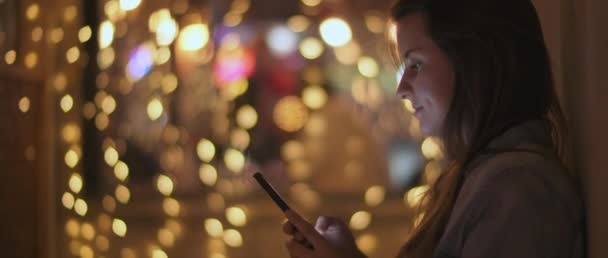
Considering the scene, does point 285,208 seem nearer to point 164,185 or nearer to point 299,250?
point 299,250

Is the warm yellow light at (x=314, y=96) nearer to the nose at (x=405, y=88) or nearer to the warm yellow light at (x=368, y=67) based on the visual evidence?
the warm yellow light at (x=368, y=67)

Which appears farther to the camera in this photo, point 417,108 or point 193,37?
point 193,37

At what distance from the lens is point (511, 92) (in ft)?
2.42

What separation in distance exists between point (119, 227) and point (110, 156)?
0.18 metres

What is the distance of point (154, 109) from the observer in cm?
185

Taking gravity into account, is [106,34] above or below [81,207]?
above

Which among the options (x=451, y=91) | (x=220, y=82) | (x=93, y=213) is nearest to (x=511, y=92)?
(x=451, y=91)

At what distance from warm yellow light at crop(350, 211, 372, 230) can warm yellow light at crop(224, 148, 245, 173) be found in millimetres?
291

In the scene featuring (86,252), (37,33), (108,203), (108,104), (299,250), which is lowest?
(299,250)

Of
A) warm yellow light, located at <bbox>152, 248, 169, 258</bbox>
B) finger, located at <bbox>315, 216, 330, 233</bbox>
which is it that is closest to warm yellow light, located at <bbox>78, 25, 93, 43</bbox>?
warm yellow light, located at <bbox>152, 248, 169, 258</bbox>

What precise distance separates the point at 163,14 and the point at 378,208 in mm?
702

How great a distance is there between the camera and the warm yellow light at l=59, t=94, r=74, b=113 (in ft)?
6.41

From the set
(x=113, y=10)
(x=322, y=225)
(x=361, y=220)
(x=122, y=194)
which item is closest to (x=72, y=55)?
(x=113, y=10)

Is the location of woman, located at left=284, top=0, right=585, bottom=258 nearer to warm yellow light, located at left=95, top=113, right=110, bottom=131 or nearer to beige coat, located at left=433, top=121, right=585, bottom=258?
beige coat, located at left=433, top=121, right=585, bottom=258
